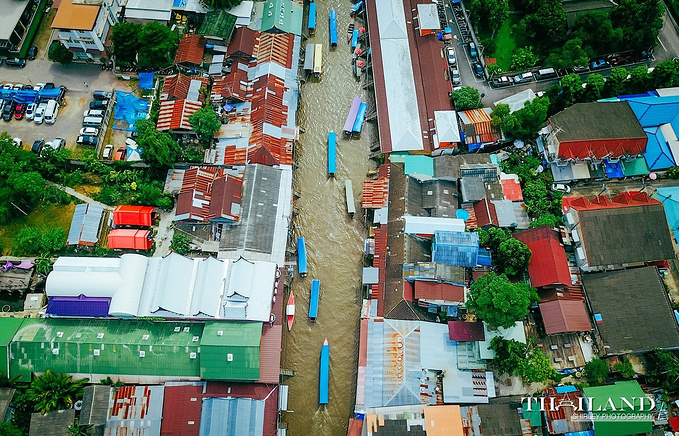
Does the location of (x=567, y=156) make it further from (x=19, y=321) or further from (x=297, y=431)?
(x=19, y=321)

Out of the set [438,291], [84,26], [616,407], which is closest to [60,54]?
[84,26]

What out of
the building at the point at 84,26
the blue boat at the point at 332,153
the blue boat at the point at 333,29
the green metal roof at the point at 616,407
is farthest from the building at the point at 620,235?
the building at the point at 84,26

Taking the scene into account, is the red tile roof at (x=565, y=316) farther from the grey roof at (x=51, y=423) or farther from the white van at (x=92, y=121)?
the white van at (x=92, y=121)

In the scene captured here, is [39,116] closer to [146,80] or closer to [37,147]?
[37,147]

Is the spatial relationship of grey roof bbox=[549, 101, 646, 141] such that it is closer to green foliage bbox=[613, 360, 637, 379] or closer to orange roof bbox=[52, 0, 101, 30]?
green foliage bbox=[613, 360, 637, 379]

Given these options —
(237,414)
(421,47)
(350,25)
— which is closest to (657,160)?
(421,47)

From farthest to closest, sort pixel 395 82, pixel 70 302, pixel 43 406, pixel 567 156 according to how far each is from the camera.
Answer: pixel 395 82
pixel 567 156
pixel 70 302
pixel 43 406
